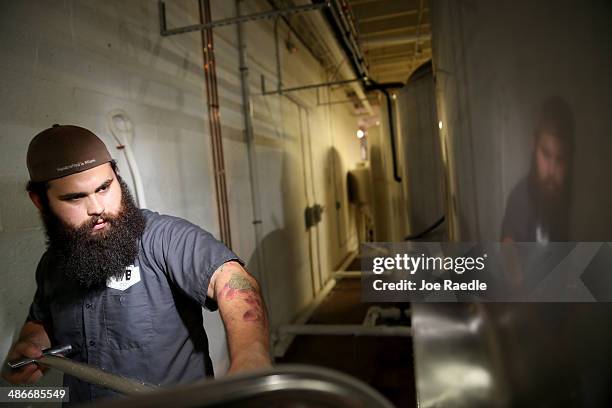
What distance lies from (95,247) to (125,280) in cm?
13

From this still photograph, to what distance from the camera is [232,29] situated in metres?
2.47

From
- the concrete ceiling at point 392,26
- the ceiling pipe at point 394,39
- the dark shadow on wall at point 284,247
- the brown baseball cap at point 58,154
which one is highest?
the concrete ceiling at point 392,26

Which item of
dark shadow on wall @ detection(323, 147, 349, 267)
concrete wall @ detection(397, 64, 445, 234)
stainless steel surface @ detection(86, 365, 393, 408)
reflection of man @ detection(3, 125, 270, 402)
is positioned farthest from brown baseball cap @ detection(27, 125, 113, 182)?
dark shadow on wall @ detection(323, 147, 349, 267)

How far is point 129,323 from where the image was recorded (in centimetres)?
101

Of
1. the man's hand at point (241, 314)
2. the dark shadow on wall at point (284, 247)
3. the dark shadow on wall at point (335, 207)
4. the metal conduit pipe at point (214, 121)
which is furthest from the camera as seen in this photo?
the dark shadow on wall at point (335, 207)

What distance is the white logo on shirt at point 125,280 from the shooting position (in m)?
1.03

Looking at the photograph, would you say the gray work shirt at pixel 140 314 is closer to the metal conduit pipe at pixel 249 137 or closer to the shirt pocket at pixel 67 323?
the shirt pocket at pixel 67 323

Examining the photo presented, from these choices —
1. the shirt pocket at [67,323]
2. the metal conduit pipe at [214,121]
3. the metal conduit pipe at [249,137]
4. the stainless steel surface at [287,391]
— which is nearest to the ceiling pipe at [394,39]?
the metal conduit pipe at [249,137]

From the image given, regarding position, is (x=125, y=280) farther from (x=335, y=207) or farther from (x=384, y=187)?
Answer: (x=335, y=207)

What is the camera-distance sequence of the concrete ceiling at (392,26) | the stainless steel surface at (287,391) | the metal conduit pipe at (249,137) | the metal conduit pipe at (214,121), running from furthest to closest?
the concrete ceiling at (392,26) < the metal conduit pipe at (249,137) < the metal conduit pipe at (214,121) < the stainless steel surface at (287,391)

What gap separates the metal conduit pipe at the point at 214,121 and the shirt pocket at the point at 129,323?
112 cm

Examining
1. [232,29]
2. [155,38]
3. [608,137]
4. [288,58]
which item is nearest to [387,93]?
[288,58]

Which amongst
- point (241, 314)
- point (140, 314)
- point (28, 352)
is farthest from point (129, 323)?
point (241, 314)

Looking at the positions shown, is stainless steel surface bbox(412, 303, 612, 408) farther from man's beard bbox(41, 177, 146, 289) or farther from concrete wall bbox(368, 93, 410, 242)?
concrete wall bbox(368, 93, 410, 242)
